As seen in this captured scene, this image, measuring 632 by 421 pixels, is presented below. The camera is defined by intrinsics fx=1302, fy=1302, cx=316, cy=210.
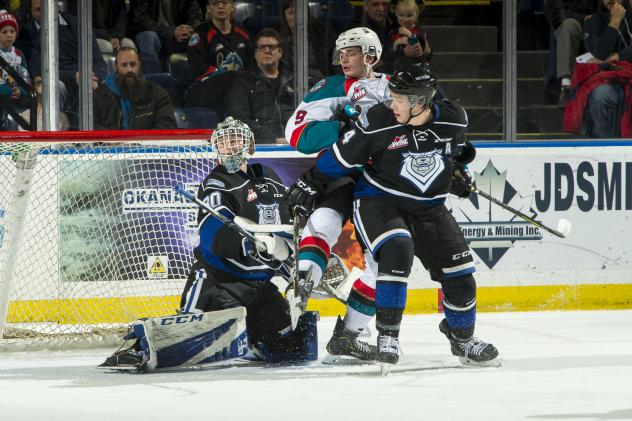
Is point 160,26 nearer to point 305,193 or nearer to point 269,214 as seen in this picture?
point 269,214

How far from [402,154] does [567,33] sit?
286 centimetres

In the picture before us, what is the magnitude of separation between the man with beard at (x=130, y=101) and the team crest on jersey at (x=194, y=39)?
0.29 meters

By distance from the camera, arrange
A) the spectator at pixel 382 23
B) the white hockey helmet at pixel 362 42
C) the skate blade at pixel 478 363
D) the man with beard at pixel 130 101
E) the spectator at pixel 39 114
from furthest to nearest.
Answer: the spectator at pixel 382 23
the man with beard at pixel 130 101
the spectator at pixel 39 114
the white hockey helmet at pixel 362 42
the skate blade at pixel 478 363

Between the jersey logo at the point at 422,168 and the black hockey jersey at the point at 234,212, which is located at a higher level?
the jersey logo at the point at 422,168

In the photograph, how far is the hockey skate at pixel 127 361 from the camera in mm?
4707

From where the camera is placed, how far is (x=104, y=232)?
6.05 m

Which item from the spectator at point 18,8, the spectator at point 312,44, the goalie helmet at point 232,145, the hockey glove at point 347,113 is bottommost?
the goalie helmet at point 232,145

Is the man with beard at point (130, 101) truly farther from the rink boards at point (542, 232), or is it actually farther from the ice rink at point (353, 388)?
the ice rink at point (353, 388)

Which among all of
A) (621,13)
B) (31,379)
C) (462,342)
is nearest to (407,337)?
(462,342)

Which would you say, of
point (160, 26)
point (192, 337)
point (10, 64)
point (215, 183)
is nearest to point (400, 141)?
point (215, 183)

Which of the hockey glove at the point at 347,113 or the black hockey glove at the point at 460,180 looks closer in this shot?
the hockey glove at the point at 347,113

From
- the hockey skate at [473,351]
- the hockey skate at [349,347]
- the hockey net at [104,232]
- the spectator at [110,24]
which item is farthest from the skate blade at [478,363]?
the spectator at [110,24]

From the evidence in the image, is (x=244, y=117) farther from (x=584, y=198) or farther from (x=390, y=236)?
(x=390, y=236)

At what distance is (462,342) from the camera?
482 centimetres
